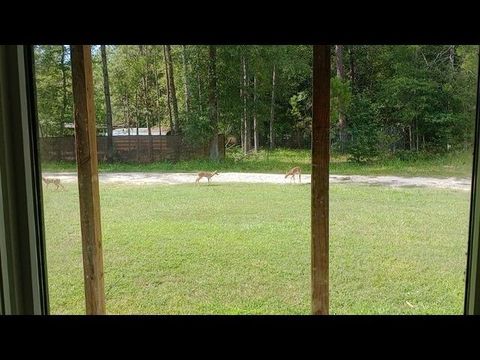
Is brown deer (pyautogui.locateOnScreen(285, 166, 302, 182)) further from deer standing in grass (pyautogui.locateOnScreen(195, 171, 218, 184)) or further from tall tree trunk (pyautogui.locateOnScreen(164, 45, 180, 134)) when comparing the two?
tall tree trunk (pyautogui.locateOnScreen(164, 45, 180, 134))

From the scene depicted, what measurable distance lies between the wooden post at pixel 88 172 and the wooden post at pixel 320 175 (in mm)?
1011

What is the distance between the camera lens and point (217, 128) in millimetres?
4316

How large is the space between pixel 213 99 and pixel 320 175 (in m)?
2.80

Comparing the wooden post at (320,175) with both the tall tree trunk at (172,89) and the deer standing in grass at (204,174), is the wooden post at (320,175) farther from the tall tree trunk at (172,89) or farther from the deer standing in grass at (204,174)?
the tall tree trunk at (172,89)

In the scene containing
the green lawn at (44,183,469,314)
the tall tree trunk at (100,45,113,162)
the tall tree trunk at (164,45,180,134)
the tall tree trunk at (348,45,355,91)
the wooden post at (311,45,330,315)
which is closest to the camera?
the wooden post at (311,45,330,315)

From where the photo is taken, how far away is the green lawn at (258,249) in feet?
11.5

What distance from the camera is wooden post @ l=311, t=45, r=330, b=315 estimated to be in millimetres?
1815

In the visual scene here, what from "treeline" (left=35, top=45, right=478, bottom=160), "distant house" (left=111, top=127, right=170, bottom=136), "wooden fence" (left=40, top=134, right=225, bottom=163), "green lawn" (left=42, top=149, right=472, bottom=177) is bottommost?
"green lawn" (left=42, top=149, right=472, bottom=177)

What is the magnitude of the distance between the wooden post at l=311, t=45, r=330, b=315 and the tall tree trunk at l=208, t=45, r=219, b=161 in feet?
7.50

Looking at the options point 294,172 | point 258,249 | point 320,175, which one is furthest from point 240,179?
point 320,175

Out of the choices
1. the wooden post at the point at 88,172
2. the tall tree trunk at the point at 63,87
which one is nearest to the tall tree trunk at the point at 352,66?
the tall tree trunk at the point at 63,87

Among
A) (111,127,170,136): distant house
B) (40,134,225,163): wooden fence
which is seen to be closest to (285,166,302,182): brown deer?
(40,134,225,163): wooden fence

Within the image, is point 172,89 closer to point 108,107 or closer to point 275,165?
point 108,107

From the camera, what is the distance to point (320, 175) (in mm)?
1935
